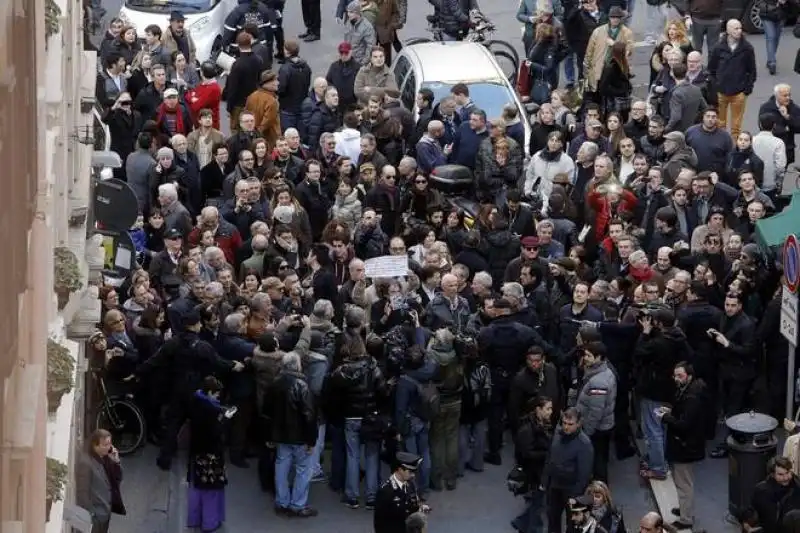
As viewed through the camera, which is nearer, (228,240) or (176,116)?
(228,240)

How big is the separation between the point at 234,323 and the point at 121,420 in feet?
4.96

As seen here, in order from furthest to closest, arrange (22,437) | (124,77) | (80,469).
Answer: (124,77), (80,469), (22,437)

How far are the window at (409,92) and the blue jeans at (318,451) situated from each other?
26.4 ft

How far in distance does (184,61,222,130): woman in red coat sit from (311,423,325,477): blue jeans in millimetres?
6885

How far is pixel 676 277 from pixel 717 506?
2.27 meters

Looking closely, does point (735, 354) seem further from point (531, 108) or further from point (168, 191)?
point (531, 108)

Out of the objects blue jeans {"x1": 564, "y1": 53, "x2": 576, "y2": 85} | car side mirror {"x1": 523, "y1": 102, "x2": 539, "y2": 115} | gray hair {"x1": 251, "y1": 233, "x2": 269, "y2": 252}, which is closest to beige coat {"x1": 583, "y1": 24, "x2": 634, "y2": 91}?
car side mirror {"x1": 523, "y1": 102, "x2": 539, "y2": 115}

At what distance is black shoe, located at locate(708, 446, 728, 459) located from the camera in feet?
74.4

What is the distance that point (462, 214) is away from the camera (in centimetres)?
2461

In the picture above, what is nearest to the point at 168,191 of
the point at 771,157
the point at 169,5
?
the point at 771,157

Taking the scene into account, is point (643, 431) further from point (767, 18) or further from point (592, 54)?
point (767, 18)

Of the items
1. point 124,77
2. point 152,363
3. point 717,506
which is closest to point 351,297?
point 152,363

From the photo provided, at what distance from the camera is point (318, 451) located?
21875 mm

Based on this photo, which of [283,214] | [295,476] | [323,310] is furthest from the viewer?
[283,214]
